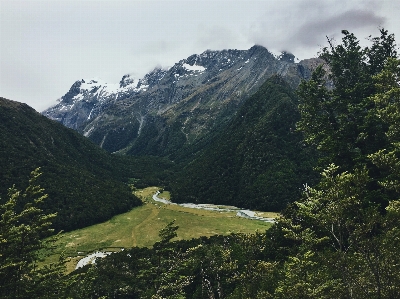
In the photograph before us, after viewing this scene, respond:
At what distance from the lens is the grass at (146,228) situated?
393 ft

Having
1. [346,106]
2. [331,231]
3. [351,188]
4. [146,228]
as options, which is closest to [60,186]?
[146,228]

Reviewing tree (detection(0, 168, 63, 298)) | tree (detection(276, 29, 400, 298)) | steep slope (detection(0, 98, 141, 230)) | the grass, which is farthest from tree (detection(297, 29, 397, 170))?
steep slope (detection(0, 98, 141, 230))

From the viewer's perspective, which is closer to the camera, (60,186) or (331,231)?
(331,231)

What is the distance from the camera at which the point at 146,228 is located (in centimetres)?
13975

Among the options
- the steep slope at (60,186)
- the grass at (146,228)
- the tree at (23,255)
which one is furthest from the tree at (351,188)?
the steep slope at (60,186)

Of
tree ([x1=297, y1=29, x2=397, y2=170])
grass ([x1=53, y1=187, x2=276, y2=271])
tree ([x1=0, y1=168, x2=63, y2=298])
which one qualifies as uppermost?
tree ([x1=297, y1=29, x2=397, y2=170])

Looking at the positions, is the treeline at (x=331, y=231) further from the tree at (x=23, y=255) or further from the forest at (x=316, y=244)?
the tree at (x=23, y=255)

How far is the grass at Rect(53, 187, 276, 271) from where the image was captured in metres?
120

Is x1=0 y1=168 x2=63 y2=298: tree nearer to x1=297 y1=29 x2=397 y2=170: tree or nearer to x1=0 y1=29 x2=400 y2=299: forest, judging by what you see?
x1=0 y1=29 x2=400 y2=299: forest

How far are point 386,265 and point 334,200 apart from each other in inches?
216

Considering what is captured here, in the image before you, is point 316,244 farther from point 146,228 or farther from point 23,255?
point 146,228

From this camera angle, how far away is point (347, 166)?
52625mm

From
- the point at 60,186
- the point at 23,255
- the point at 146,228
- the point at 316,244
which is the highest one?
the point at 60,186

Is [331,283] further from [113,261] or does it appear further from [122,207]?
[122,207]
